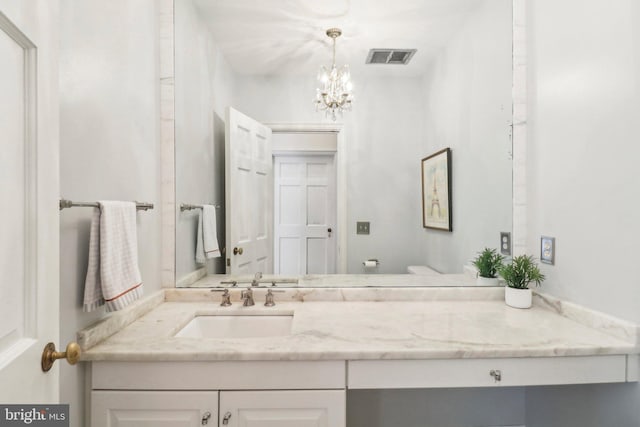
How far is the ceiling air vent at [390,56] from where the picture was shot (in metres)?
1.74

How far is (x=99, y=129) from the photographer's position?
45.8 inches

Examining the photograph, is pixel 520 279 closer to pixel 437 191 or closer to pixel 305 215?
pixel 437 191

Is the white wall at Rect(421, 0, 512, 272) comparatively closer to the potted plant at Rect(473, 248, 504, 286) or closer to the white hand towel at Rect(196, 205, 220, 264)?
the potted plant at Rect(473, 248, 504, 286)

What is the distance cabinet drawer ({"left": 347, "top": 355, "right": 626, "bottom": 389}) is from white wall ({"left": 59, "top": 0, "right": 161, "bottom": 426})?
2.84ft

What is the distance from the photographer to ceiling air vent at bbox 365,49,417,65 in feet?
5.71

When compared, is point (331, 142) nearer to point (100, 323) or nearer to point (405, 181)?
point (405, 181)

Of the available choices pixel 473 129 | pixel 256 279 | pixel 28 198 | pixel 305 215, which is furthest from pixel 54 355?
pixel 473 129

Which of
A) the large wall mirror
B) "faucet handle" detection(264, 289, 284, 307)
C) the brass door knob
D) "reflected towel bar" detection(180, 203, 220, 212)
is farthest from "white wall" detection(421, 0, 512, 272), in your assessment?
the brass door knob

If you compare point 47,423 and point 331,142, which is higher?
point 331,142

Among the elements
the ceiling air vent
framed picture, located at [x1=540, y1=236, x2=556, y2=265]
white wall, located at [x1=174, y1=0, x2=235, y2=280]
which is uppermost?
the ceiling air vent

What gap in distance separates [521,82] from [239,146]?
138 centimetres

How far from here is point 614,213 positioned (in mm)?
1199

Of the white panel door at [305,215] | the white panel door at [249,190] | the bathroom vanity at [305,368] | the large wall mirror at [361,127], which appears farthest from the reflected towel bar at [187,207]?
the bathroom vanity at [305,368]

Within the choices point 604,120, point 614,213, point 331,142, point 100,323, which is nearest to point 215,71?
point 331,142
